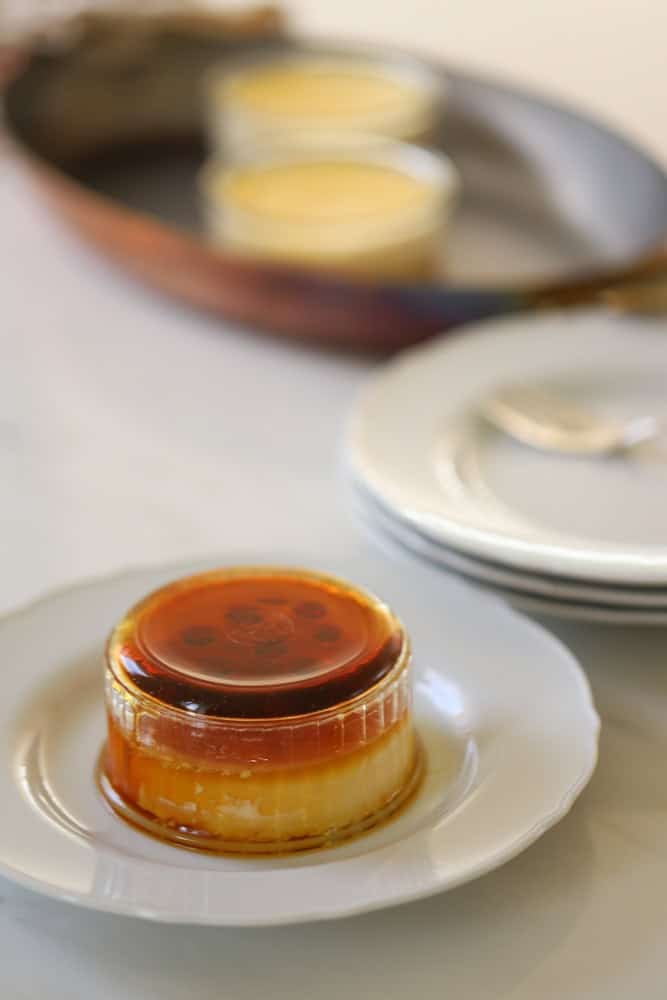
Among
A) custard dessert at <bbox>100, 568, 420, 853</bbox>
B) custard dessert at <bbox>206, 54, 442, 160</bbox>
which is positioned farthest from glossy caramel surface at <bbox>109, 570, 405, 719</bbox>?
custard dessert at <bbox>206, 54, 442, 160</bbox>

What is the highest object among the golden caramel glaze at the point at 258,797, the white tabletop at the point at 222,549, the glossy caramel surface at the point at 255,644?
the glossy caramel surface at the point at 255,644

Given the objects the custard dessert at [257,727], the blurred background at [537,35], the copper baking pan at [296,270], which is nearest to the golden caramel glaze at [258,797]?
the custard dessert at [257,727]

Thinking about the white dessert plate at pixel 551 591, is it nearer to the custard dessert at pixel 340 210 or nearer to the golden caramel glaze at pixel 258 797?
the golden caramel glaze at pixel 258 797

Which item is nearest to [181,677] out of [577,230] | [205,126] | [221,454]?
[221,454]

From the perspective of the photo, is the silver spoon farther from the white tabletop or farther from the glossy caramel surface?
the glossy caramel surface

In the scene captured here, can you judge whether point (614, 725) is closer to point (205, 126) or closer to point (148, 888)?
point (148, 888)

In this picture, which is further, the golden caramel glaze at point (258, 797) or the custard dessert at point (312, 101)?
the custard dessert at point (312, 101)
